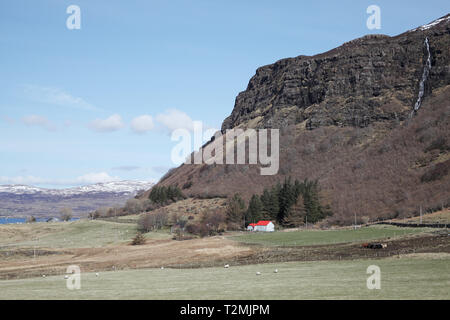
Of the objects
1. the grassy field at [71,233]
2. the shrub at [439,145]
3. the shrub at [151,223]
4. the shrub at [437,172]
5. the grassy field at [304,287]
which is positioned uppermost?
the shrub at [439,145]

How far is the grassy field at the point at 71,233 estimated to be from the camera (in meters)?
125

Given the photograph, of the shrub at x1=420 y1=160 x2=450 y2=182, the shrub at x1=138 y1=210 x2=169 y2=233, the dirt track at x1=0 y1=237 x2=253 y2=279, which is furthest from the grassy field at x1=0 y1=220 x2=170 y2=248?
the shrub at x1=420 y1=160 x2=450 y2=182

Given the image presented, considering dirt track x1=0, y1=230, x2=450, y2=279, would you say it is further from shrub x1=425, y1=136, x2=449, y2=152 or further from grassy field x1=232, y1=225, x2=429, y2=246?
shrub x1=425, y1=136, x2=449, y2=152

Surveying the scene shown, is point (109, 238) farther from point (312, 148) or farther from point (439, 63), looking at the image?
point (439, 63)

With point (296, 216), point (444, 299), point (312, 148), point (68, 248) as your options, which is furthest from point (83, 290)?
point (312, 148)

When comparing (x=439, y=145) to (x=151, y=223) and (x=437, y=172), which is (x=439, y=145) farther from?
(x=151, y=223)

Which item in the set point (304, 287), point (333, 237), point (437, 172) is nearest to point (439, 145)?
point (437, 172)

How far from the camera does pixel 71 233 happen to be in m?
144

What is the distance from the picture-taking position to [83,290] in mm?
32125

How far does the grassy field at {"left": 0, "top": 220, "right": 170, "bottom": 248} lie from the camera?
124988 mm

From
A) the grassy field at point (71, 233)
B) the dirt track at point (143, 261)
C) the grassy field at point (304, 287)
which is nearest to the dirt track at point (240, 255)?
the dirt track at point (143, 261)

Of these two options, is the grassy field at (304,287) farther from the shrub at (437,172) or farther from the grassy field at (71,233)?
the shrub at (437,172)

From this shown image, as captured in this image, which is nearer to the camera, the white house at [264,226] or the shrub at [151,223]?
the white house at [264,226]

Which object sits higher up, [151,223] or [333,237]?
[333,237]
